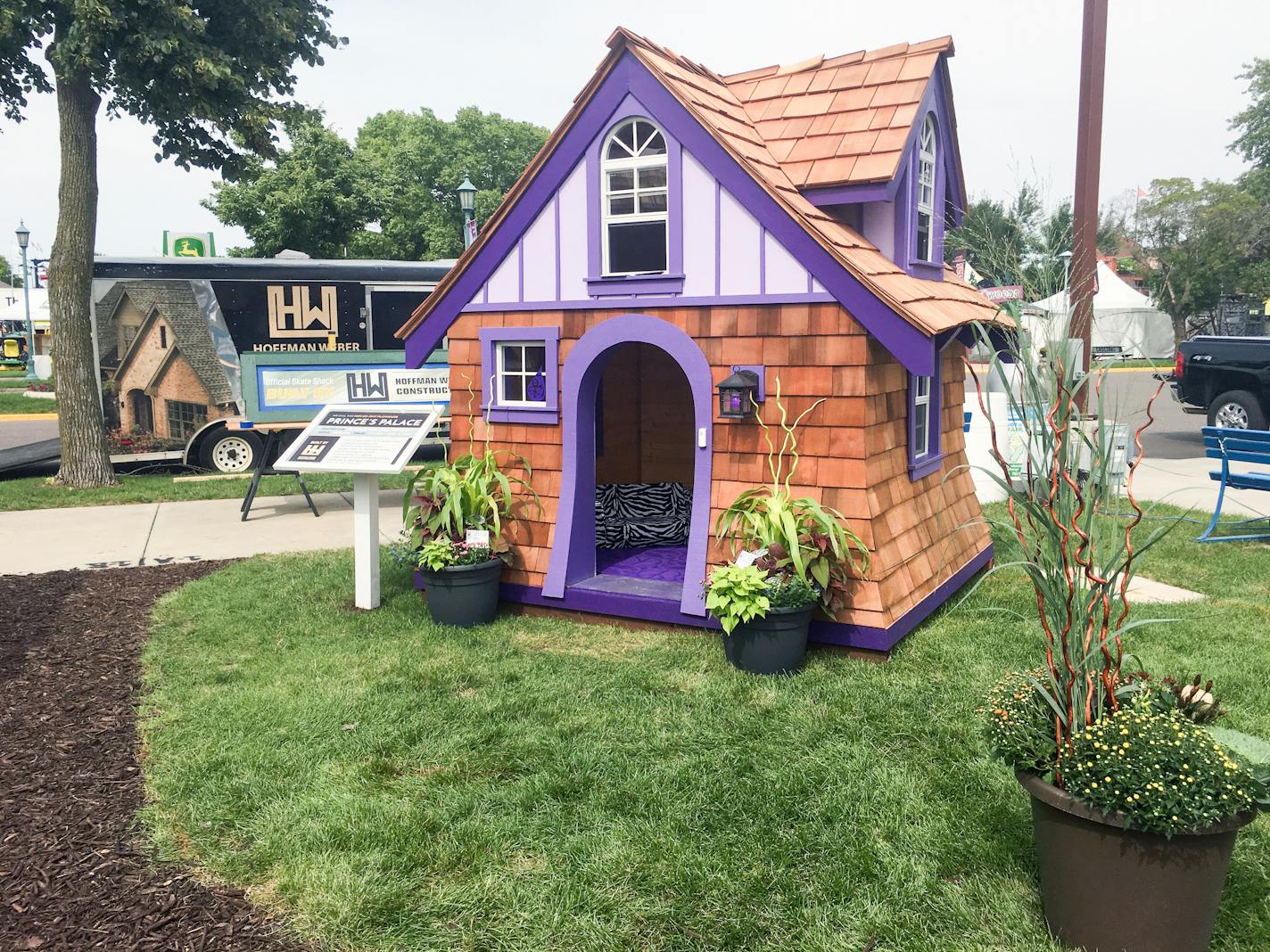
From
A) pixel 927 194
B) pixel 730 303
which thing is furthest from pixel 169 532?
pixel 927 194

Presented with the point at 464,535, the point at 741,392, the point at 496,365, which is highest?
the point at 496,365

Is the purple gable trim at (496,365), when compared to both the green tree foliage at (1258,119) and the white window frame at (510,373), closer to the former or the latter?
the white window frame at (510,373)

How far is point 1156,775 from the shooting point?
2.80 m

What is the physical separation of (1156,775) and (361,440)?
5889 mm

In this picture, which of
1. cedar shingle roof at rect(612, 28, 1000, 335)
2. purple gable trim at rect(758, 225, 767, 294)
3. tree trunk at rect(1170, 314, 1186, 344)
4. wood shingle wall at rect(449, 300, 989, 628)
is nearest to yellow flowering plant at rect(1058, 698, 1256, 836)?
wood shingle wall at rect(449, 300, 989, 628)

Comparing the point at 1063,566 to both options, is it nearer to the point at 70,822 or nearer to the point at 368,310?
the point at 70,822

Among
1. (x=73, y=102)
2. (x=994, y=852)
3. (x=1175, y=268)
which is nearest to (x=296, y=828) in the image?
(x=994, y=852)

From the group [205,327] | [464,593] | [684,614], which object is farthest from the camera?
[205,327]

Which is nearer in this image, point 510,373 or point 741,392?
point 741,392

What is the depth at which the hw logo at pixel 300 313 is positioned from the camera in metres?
13.6

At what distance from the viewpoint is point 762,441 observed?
6102 millimetres

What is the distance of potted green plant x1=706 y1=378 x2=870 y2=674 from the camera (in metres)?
5.46

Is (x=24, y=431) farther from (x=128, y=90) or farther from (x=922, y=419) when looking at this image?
(x=922, y=419)

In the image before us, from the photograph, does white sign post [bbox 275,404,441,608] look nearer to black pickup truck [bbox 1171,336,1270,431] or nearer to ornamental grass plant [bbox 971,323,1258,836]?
ornamental grass plant [bbox 971,323,1258,836]
